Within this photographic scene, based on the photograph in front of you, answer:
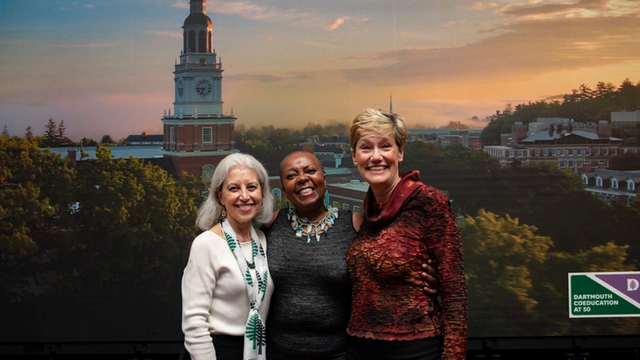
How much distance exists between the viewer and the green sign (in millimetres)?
5156

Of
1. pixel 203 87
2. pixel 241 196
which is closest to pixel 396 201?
pixel 241 196

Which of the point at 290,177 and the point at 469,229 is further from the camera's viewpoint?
the point at 469,229

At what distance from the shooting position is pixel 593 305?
17.2 ft

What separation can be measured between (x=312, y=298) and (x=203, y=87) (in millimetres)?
3737

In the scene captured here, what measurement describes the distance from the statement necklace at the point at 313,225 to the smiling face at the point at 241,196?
0.49 feet

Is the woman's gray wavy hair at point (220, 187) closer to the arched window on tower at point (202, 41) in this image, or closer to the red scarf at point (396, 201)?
the red scarf at point (396, 201)

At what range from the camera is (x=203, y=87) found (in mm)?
5441

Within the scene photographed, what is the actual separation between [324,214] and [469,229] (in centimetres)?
387

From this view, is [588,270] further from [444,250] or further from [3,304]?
[3,304]

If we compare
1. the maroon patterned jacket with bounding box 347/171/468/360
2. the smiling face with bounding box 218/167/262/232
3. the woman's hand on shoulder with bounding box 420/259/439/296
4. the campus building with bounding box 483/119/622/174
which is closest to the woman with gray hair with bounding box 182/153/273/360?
the smiling face with bounding box 218/167/262/232

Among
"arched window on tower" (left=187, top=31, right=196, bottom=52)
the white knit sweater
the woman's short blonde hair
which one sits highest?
"arched window on tower" (left=187, top=31, right=196, bottom=52)

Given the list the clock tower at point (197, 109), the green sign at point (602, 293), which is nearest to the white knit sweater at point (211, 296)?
the clock tower at point (197, 109)

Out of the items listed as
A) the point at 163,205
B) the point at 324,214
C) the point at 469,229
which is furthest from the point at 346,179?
the point at 324,214

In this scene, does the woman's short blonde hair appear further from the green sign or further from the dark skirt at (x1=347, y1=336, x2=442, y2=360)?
the green sign
